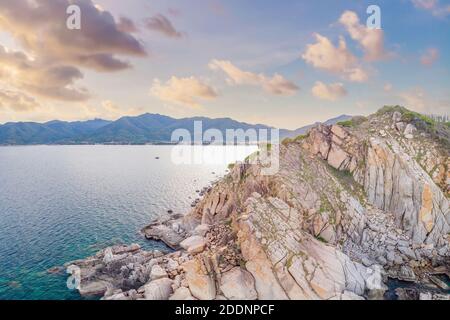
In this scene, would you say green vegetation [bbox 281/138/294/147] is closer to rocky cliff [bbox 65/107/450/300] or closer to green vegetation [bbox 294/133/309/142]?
rocky cliff [bbox 65/107/450/300]

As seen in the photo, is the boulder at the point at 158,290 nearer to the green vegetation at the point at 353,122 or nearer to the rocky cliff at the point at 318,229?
the rocky cliff at the point at 318,229

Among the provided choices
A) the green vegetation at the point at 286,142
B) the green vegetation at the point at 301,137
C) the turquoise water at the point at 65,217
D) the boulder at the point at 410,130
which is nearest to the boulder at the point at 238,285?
the turquoise water at the point at 65,217

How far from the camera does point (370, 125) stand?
162ft

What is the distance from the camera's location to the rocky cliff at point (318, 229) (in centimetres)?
2808

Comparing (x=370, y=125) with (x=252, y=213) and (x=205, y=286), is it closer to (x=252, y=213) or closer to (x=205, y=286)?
(x=252, y=213)

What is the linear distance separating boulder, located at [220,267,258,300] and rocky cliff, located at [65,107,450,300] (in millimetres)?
105

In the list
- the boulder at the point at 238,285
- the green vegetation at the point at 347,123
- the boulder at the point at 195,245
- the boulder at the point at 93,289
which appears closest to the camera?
the boulder at the point at 238,285

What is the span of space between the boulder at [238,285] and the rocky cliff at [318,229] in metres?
0.10

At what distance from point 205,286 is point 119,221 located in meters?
35.9

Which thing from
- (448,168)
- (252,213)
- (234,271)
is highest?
(448,168)

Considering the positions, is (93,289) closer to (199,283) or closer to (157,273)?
(157,273)

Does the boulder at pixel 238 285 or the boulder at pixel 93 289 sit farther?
the boulder at pixel 93 289

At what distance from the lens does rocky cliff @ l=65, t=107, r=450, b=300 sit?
92.1ft
